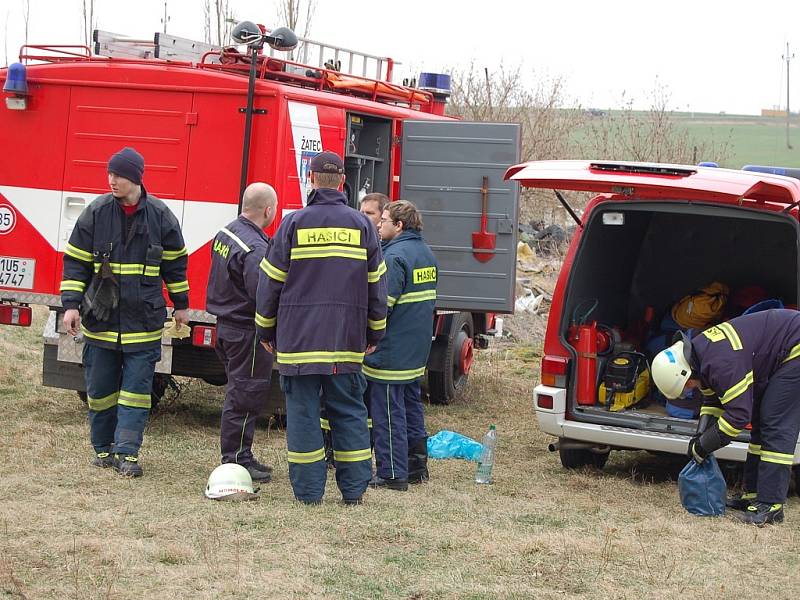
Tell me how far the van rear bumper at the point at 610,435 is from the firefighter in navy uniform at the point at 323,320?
1.55 m

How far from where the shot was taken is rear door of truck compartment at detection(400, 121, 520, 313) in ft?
30.0

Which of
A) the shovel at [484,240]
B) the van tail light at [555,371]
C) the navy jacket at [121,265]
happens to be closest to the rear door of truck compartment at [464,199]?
the shovel at [484,240]

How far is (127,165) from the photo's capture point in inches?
256

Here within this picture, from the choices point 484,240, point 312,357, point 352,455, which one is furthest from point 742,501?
point 484,240

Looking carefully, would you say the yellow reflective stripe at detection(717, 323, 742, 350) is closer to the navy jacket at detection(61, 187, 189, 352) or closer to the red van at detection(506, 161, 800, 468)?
→ the red van at detection(506, 161, 800, 468)

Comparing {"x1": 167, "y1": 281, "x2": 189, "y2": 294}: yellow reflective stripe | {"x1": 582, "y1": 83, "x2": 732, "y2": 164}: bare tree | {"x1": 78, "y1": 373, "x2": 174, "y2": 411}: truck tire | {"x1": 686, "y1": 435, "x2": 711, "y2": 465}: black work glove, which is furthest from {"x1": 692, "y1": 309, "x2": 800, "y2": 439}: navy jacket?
{"x1": 582, "y1": 83, "x2": 732, "y2": 164}: bare tree

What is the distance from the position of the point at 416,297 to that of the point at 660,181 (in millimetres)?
1556

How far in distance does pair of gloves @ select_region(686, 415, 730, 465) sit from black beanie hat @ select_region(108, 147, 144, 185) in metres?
3.53

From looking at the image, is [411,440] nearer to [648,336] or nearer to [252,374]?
[252,374]

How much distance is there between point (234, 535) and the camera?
526 cm

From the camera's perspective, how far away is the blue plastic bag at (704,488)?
6.33 meters

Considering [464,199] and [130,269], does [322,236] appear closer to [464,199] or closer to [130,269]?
[130,269]

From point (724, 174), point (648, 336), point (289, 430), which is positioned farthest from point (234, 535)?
point (648, 336)

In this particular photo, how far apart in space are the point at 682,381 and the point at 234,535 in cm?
253
